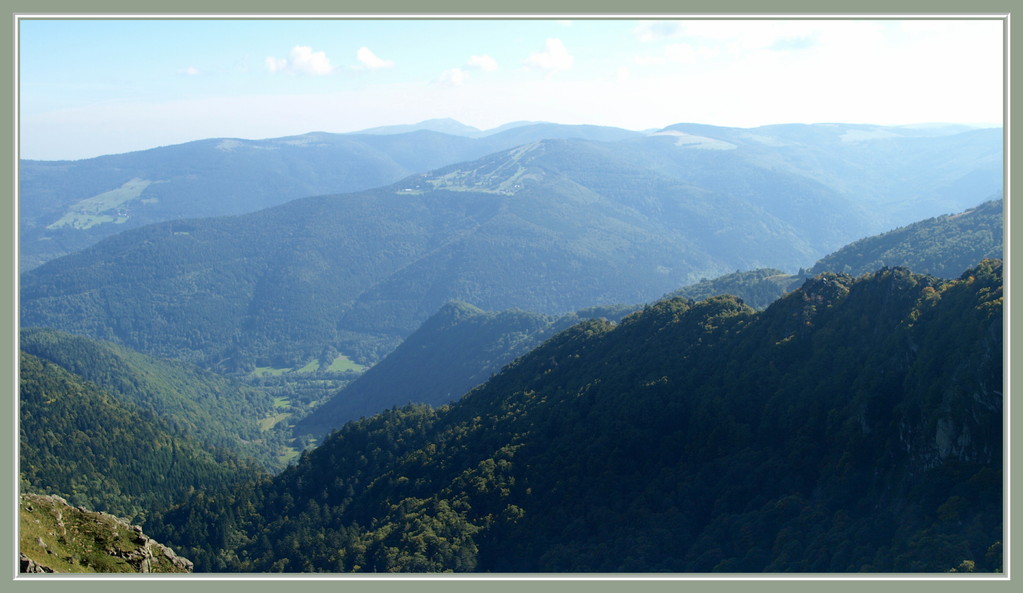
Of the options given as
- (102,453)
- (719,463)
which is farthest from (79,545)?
(102,453)

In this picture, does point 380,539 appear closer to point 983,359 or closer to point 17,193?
point 17,193

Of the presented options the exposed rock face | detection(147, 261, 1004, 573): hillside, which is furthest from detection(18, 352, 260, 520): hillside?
the exposed rock face

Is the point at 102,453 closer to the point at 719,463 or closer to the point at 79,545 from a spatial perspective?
the point at 79,545

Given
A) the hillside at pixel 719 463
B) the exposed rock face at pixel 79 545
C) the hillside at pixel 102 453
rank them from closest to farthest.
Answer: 1. the exposed rock face at pixel 79 545
2. the hillside at pixel 719 463
3. the hillside at pixel 102 453

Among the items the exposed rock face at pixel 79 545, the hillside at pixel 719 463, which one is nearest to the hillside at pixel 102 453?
the hillside at pixel 719 463

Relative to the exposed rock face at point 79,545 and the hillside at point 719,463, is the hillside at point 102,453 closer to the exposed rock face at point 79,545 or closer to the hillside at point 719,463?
the hillside at point 719,463
